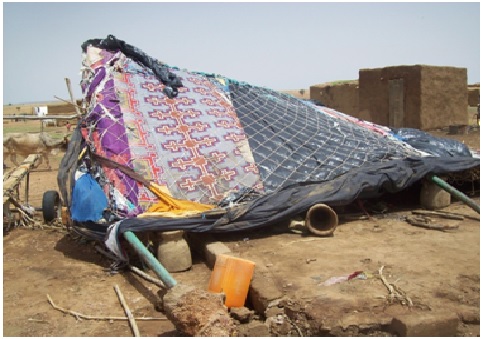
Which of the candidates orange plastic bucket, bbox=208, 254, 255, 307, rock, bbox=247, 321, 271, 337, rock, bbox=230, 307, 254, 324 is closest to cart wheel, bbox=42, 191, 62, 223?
orange plastic bucket, bbox=208, 254, 255, 307

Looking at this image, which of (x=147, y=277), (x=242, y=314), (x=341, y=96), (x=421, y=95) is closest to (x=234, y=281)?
(x=242, y=314)

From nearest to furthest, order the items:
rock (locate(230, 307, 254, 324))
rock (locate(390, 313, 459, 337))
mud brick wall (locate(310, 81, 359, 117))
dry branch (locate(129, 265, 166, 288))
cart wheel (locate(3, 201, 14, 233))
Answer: rock (locate(390, 313, 459, 337)), rock (locate(230, 307, 254, 324)), dry branch (locate(129, 265, 166, 288)), cart wheel (locate(3, 201, 14, 233)), mud brick wall (locate(310, 81, 359, 117))

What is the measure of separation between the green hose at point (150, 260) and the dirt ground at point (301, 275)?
0.29m

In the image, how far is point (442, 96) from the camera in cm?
1415

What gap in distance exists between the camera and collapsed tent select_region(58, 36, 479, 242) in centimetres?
578

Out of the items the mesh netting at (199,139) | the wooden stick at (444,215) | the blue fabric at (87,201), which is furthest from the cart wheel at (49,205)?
the wooden stick at (444,215)

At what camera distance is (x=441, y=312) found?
11.8 ft

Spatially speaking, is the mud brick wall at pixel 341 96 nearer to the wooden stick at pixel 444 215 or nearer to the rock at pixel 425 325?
the wooden stick at pixel 444 215

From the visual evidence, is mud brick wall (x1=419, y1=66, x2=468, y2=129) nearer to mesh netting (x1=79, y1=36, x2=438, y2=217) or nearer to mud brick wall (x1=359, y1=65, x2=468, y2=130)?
mud brick wall (x1=359, y1=65, x2=468, y2=130)

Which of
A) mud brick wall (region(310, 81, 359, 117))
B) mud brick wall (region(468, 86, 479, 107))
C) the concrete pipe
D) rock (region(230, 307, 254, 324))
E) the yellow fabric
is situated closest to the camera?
rock (region(230, 307, 254, 324))

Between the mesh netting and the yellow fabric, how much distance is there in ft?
0.33

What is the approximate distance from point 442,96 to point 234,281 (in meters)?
11.8

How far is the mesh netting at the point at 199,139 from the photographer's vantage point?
6.12 metres

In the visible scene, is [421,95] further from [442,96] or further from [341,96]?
[341,96]
